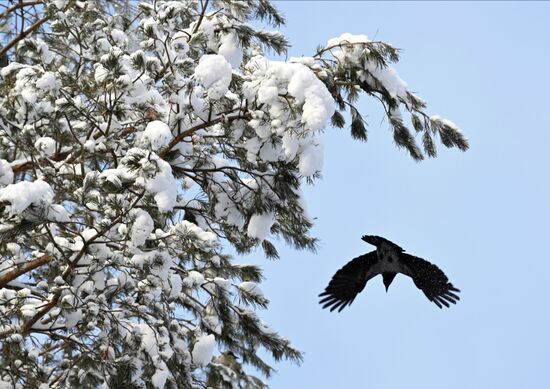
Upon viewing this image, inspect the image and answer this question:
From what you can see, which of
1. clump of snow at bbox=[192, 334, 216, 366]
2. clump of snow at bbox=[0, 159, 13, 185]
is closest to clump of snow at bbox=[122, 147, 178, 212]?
clump of snow at bbox=[0, 159, 13, 185]

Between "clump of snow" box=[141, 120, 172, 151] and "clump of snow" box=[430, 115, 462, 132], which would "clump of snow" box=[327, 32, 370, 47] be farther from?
"clump of snow" box=[141, 120, 172, 151]

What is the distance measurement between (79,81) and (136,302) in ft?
6.33

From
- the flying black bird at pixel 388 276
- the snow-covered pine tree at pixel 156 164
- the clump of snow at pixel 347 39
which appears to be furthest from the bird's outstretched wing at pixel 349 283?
the clump of snow at pixel 347 39

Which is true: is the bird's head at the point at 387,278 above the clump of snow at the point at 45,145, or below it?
below

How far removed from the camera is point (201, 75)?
4.95m

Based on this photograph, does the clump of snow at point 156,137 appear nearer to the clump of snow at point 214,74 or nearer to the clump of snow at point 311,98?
the clump of snow at point 214,74

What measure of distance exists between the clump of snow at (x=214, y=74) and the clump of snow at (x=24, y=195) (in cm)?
119

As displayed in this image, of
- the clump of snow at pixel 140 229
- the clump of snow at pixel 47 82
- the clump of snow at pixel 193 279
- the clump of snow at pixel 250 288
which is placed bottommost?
the clump of snow at pixel 140 229

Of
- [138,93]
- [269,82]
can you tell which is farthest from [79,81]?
[269,82]

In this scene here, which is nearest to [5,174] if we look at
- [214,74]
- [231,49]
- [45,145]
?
[45,145]

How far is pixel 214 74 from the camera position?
493 cm

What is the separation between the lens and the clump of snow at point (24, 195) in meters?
4.40

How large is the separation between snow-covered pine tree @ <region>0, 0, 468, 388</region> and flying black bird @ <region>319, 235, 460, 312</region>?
83 cm

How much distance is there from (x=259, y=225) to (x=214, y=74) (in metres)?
1.22
